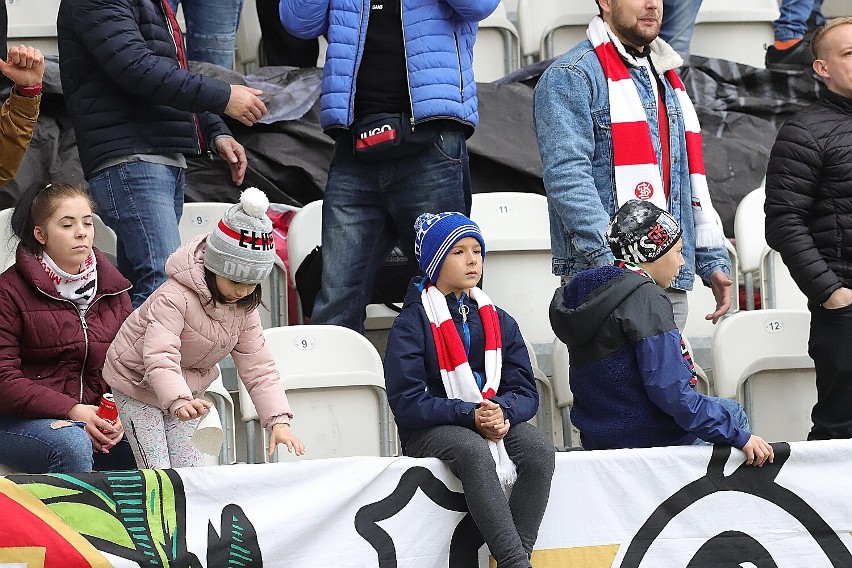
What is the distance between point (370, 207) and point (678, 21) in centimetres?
265

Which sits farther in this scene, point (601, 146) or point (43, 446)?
point (601, 146)

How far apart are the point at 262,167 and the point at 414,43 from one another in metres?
1.66

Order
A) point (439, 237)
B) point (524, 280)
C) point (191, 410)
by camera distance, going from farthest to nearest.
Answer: point (524, 280) < point (439, 237) < point (191, 410)

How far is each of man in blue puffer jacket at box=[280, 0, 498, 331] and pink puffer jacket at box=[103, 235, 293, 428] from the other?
1038mm

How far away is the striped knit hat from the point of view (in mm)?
3934

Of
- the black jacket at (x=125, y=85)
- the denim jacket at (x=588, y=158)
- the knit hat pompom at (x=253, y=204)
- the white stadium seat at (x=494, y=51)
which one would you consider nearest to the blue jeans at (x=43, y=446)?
the knit hat pompom at (x=253, y=204)

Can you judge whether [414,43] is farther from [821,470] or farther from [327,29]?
[821,470]

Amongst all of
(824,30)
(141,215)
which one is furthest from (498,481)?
(824,30)

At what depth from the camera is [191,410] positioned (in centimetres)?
378

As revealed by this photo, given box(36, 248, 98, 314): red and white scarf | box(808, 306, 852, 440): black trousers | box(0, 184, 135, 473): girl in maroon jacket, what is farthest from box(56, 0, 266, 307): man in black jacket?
box(808, 306, 852, 440): black trousers

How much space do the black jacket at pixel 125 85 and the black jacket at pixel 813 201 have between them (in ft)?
6.45

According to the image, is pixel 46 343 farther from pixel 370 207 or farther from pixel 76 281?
pixel 370 207

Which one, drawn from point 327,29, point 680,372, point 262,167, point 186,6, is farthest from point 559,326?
point 186,6

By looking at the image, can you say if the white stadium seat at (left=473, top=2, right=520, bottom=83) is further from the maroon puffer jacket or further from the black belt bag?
the maroon puffer jacket
